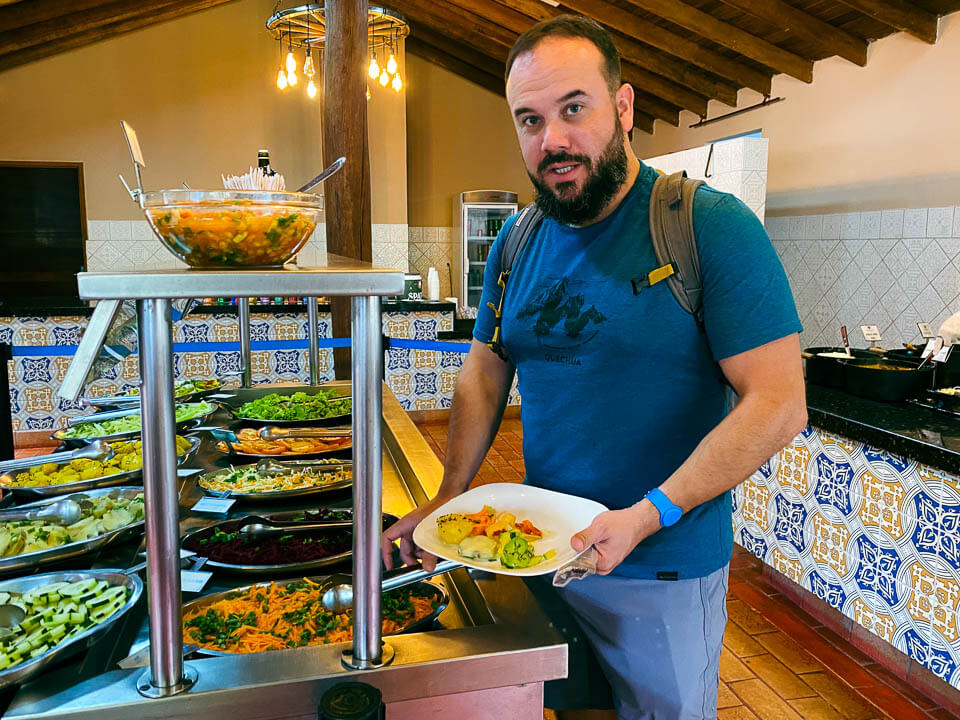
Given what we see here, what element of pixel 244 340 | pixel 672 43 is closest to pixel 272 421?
pixel 244 340

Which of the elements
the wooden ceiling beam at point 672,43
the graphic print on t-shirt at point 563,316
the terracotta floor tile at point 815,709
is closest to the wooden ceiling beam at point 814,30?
the wooden ceiling beam at point 672,43

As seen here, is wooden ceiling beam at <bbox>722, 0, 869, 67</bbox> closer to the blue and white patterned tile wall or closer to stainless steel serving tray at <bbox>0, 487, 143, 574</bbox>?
the blue and white patterned tile wall

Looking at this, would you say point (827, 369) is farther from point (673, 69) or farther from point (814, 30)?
point (673, 69)

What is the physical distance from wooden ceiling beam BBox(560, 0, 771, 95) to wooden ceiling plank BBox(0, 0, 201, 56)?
408 cm

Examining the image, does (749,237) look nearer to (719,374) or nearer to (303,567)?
(719,374)

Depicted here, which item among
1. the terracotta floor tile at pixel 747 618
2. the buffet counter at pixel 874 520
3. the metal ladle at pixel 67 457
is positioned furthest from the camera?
the terracotta floor tile at pixel 747 618

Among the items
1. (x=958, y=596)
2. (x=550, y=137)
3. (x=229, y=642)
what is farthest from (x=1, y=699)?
(x=958, y=596)

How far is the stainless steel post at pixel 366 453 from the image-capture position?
889 mm

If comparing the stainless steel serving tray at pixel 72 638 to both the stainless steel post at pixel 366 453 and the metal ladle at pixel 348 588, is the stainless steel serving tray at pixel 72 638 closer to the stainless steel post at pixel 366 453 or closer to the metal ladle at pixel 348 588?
the metal ladle at pixel 348 588

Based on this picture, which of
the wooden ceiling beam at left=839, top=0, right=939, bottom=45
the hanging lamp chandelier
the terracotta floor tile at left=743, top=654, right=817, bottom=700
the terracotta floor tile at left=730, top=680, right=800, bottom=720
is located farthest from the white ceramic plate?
the wooden ceiling beam at left=839, top=0, right=939, bottom=45

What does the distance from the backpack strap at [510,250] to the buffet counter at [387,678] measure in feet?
2.03

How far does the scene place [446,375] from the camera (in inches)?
257

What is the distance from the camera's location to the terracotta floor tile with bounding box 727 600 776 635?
319 centimetres

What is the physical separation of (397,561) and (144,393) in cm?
74
